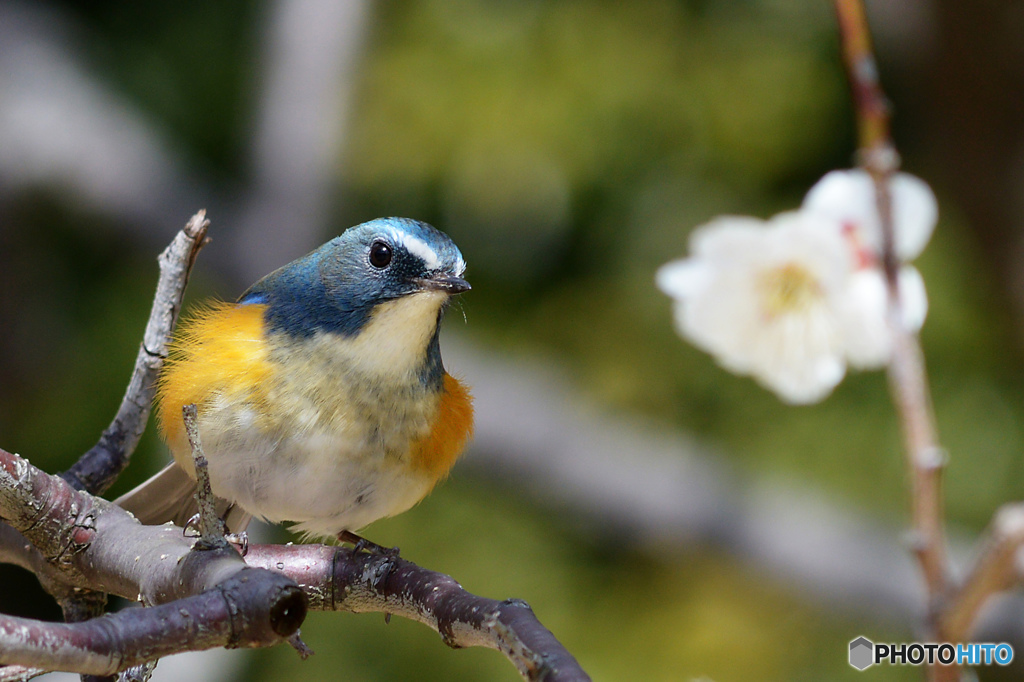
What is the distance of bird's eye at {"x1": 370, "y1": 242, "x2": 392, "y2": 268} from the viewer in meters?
1.28

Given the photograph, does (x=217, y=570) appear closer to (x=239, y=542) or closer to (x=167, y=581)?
(x=167, y=581)

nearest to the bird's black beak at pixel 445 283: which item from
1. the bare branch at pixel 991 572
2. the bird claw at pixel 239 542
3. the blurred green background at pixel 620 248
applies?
the bird claw at pixel 239 542

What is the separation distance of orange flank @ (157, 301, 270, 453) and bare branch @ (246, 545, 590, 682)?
219mm

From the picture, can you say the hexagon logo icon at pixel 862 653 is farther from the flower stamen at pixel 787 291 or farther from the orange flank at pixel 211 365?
the orange flank at pixel 211 365

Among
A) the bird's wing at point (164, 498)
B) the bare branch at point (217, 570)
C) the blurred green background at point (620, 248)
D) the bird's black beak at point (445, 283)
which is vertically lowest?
the bare branch at point (217, 570)

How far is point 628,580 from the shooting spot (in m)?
3.13

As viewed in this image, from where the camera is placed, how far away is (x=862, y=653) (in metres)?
1.10

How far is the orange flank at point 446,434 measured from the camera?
51.1 inches

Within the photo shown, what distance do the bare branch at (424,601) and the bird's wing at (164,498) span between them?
0.31m

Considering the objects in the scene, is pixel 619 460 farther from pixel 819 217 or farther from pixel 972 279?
pixel 819 217

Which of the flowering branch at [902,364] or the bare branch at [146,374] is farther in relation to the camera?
the bare branch at [146,374]

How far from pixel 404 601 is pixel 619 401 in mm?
2336

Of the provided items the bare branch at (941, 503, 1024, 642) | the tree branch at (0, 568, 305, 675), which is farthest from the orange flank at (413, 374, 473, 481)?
the bare branch at (941, 503, 1024, 642)

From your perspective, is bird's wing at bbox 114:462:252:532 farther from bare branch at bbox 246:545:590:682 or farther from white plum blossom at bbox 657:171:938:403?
white plum blossom at bbox 657:171:938:403
